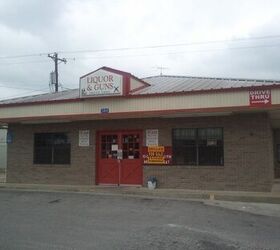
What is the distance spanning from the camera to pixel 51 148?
2323cm

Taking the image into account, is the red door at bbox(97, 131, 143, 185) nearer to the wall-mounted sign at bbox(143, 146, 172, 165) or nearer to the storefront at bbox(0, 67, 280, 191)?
the storefront at bbox(0, 67, 280, 191)

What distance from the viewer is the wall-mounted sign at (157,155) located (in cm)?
2033

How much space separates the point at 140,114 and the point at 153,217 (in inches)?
276

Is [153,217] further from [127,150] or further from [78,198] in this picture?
[127,150]

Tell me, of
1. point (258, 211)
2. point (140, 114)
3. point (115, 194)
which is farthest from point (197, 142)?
point (258, 211)

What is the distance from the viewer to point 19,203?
656 inches

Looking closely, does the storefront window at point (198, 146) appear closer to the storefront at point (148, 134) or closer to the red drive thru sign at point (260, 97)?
the storefront at point (148, 134)

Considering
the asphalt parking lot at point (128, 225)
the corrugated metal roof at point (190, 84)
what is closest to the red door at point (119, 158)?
the corrugated metal roof at point (190, 84)

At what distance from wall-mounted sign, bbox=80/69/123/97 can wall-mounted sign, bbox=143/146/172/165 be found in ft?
8.61

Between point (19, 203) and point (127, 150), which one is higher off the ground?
point (127, 150)

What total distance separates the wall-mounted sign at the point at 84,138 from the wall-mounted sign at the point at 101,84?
1.79m

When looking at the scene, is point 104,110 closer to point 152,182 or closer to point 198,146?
point 152,182

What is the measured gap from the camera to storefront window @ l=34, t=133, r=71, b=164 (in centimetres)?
2273

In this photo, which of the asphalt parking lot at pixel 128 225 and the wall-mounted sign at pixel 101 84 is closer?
the asphalt parking lot at pixel 128 225
